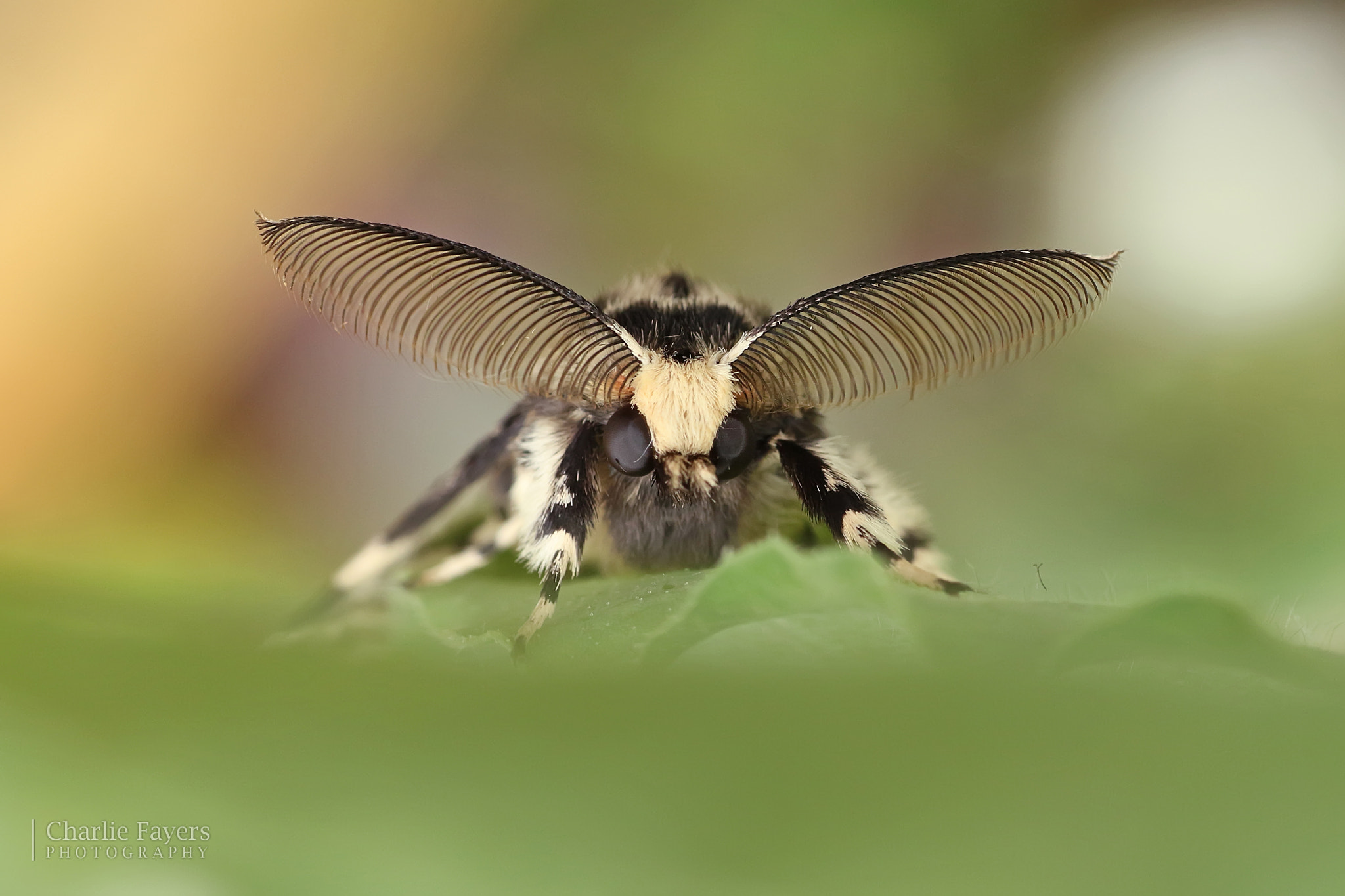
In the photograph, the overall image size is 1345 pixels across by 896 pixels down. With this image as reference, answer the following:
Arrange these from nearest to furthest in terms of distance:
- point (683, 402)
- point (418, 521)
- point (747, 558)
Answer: point (747, 558), point (683, 402), point (418, 521)

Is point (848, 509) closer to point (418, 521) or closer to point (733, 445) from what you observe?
point (733, 445)

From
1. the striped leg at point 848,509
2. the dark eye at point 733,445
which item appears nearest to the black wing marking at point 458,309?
the dark eye at point 733,445

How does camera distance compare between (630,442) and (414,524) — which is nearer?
A: (630,442)

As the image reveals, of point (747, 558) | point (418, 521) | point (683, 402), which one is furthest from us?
point (418, 521)

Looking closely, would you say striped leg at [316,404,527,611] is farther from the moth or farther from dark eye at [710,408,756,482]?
dark eye at [710,408,756,482]

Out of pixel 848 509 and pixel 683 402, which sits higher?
pixel 683 402

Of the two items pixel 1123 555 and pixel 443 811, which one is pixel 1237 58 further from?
pixel 443 811

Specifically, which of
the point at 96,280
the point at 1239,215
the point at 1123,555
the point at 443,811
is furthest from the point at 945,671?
the point at 96,280

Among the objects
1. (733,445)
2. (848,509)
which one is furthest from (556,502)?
(848,509)
